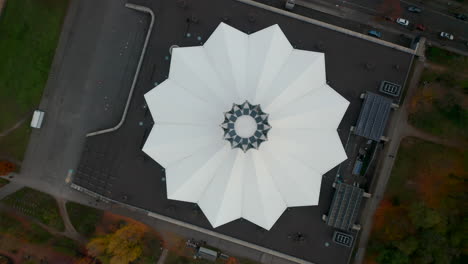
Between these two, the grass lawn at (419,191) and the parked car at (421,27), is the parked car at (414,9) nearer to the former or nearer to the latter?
the parked car at (421,27)

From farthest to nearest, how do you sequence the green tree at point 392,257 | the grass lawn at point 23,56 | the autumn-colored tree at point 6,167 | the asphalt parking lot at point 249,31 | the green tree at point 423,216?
1. the grass lawn at point 23,56
2. the autumn-colored tree at point 6,167
3. the green tree at point 392,257
4. the green tree at point 423,216
5. the asphalt parking lot at point 249,31

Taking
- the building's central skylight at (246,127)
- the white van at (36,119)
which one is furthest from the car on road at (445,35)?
the white van at (36,119)

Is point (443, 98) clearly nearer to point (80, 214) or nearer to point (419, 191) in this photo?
point (419, 191)

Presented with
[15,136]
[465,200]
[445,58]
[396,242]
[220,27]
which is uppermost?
[445,58]

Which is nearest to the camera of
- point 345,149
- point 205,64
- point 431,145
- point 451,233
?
point 205,64

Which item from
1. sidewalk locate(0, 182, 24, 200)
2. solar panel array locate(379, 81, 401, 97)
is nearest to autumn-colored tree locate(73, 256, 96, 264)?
sidewalk locate(0, 182, 24, 200)

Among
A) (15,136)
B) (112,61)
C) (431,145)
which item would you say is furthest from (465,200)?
(15,136)

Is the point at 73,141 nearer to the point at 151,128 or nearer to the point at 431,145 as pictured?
the point at 151,128

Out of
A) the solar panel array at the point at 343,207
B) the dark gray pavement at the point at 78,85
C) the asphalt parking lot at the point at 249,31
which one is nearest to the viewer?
the solar panel array at the point at 343,207
